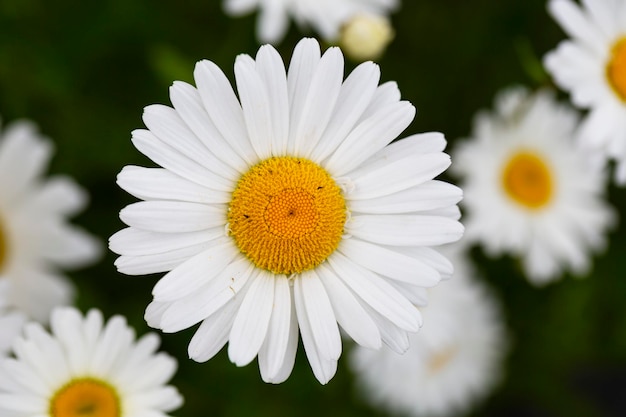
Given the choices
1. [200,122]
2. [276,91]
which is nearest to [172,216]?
[200,122]

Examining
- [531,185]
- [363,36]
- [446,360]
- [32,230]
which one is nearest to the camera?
[363,36]

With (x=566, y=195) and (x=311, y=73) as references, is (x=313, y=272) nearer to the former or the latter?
(x=311, y=73)

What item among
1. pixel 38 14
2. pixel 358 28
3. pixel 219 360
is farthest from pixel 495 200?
pixel 38 14

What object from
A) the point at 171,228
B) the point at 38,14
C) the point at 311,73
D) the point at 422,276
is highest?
the point at 38,14

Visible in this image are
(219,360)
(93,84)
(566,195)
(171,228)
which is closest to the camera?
(171,228)

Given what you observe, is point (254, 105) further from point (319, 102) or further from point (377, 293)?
point (377, 293)
